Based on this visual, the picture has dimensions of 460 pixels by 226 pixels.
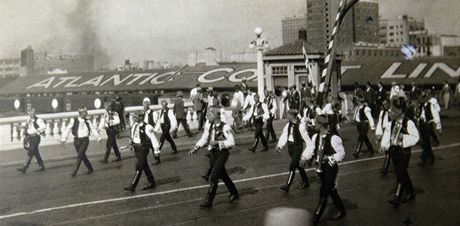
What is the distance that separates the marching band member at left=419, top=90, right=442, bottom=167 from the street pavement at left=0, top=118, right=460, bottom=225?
1.05 feet

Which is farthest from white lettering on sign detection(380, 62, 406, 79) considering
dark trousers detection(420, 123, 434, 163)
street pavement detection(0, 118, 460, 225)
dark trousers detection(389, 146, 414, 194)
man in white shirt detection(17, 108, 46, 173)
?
man in white shirt detection(17, 108, 46, 173)

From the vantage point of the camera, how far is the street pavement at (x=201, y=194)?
323 inches

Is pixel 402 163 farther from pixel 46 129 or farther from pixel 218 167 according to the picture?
pixel 46 129

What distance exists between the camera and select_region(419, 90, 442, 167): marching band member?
11.8 metres

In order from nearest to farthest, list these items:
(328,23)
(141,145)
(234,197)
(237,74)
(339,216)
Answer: (339,216) → (234,197) → (141,145) → (328,23) → (237,74)

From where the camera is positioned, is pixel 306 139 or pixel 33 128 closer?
pixel 306 139

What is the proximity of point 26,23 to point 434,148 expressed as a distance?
10844mm

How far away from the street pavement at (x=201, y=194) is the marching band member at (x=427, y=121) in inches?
12.7

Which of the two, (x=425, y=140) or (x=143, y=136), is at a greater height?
(x=143, y=136)

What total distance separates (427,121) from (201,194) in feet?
19.0

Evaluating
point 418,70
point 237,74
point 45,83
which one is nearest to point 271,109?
point 237,74

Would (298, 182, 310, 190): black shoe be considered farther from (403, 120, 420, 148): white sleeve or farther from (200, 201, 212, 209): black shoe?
(403, 120, 420, 148): white sleeve

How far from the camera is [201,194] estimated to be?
9.77 meters

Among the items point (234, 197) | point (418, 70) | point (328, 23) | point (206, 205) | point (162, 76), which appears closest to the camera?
point (206, 205)
